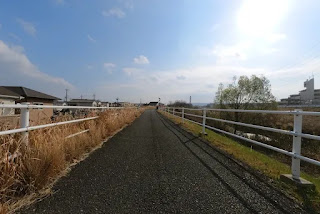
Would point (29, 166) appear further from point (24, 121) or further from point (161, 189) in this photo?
point (161, 189)

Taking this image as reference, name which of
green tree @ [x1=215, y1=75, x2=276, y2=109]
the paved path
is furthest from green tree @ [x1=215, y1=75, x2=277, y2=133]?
the paved path

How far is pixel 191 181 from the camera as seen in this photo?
3.70 metres

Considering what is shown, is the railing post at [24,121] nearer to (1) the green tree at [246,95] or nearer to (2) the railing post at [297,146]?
(2) the railing post at [297,146]

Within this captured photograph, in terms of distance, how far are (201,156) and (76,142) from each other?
10.3 ft

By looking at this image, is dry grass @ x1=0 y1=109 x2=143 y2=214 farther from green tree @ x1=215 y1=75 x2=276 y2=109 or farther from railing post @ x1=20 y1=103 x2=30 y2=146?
green tree @ x1=215 y1=75 x2=276 y2=109

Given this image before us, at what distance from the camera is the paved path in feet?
8.98

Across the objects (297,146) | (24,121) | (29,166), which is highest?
(24,121)

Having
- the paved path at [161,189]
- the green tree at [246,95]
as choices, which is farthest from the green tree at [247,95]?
the paved path at [161,189]

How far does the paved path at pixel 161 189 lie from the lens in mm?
2738

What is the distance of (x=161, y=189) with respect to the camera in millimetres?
3332

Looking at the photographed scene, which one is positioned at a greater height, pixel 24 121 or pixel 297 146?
pixel 24 121

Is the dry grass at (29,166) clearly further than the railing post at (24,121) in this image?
No

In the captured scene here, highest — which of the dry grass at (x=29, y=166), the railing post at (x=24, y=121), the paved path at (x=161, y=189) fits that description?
the railing post at (x=24, y=121)

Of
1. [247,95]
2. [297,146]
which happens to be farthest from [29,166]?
[247,95]
